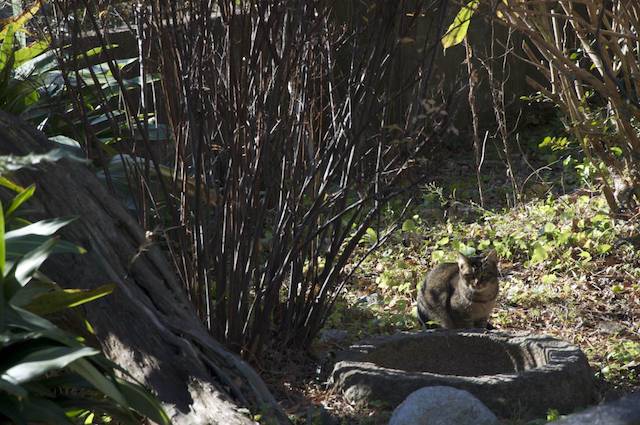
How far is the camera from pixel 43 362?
10.3 ft

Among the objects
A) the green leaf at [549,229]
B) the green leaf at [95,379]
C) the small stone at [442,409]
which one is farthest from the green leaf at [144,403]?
the green leaf at [549,229]

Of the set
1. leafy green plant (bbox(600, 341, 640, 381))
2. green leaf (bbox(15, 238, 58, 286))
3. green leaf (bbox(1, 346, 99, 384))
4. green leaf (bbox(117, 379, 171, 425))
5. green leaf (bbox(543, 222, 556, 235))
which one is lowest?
leafy green plant (bbox(600, 341, 640, 381))

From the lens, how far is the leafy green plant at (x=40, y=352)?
124 inches

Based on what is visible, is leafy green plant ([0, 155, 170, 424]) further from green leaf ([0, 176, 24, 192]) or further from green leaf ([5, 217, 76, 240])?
green leaf ([0, 176, 24, 192])

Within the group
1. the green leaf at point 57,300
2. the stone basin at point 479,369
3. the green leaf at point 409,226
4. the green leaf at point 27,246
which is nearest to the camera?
the green leaf at point 27,246

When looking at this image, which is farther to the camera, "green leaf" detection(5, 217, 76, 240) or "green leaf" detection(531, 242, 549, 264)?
"green leaf" detection(531, 242, 549, 264)

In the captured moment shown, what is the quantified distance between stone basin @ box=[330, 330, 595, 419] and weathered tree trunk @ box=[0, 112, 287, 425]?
858 mm

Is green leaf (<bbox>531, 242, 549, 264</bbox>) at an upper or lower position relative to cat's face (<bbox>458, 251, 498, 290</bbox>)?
lower

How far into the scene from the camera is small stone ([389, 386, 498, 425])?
4.27 m

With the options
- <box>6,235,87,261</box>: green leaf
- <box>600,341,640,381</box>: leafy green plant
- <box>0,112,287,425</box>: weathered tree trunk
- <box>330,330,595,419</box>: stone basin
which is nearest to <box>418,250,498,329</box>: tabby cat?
<box>330,330,595,419</box>: stone basin

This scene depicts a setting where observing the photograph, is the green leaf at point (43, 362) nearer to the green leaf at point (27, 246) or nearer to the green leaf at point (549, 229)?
the green leaf at point (27, 246)

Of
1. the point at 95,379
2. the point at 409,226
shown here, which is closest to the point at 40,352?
the point at 95,379

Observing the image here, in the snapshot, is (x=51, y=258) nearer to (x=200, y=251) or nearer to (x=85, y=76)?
(x=200, y=251)

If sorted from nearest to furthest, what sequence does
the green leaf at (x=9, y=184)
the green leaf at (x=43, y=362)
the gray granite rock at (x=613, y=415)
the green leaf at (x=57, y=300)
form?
the gray granite rock at (x=613, y=415) → the green leaf at (x=43, y=362) → the green leaf at (x=57, y=300) → the green leaf at (x=9, y=184)
